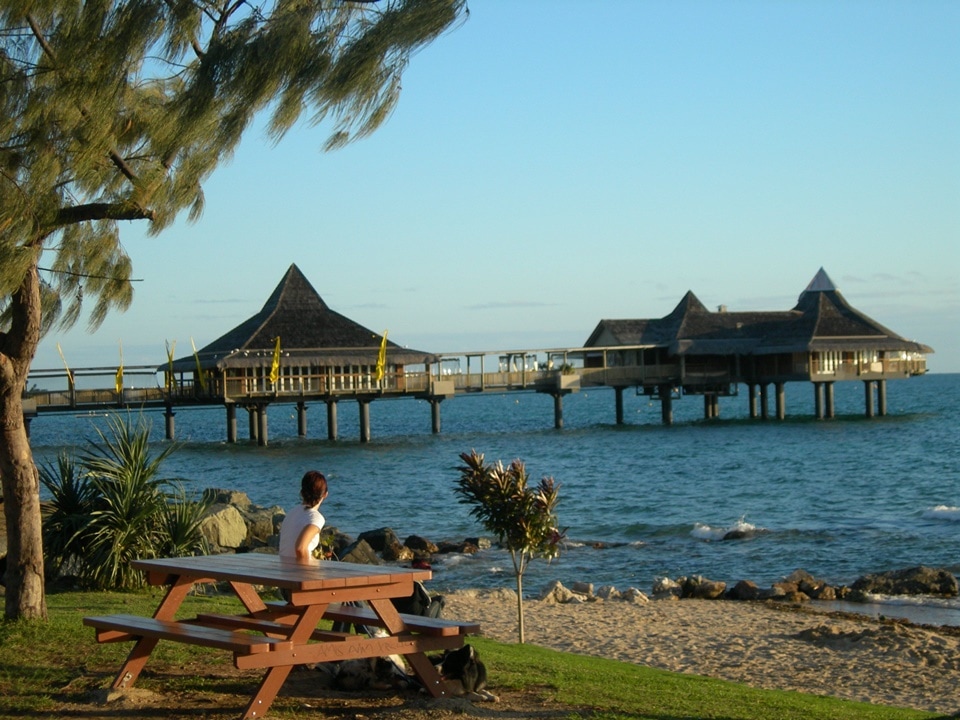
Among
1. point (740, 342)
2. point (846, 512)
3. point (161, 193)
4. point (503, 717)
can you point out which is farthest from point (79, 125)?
point (740, 342)

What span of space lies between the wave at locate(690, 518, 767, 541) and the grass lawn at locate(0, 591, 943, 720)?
48.7ft

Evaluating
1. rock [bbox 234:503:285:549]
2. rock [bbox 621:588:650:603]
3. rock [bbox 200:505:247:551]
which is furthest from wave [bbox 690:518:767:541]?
rock [bbox 200:505:247:551]

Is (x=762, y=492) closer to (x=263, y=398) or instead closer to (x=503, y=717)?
(x=263, y=398)

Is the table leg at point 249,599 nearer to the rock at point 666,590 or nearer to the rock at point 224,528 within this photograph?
the rock at point 224,528

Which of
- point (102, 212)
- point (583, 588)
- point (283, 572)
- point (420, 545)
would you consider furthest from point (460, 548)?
point (283, 572)

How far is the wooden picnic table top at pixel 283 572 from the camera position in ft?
19.4

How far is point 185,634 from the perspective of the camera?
20.6ft

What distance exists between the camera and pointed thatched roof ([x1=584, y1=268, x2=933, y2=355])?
5531 cm

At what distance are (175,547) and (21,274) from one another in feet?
16.9

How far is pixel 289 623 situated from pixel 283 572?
990 mm

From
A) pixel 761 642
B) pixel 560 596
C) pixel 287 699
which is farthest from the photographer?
pixel 560 596

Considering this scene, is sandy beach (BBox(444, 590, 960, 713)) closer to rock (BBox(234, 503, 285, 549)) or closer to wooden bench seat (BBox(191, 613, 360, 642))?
rock (BBox(234, 503, 285, 549))

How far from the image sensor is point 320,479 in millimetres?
6895

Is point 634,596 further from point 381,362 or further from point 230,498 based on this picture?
point 381,362
